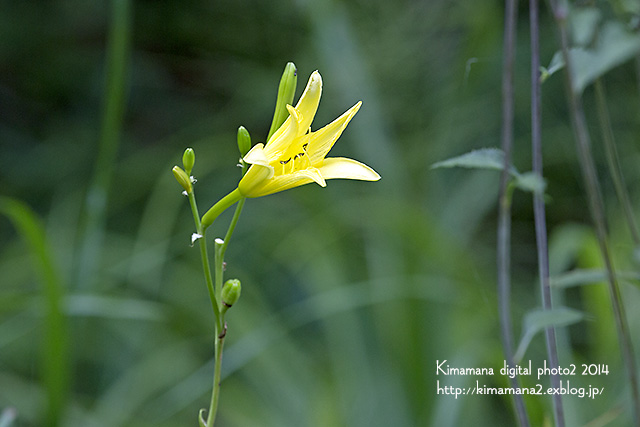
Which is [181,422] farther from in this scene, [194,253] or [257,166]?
[257,166]

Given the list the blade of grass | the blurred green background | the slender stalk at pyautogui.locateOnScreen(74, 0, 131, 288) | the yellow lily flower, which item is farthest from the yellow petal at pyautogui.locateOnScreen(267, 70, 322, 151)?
the slender stalk at pyautogui.locateOnScreen(74, 0, 131, 288)

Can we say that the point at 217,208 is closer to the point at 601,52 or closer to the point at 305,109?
the point at 305,109

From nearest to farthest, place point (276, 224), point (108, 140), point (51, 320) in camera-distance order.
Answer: point (51, 320)
point (108, 140)
point (276, 224)

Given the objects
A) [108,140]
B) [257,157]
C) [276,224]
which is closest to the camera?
[257,157]

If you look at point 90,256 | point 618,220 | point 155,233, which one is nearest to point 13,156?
→ point 155,233

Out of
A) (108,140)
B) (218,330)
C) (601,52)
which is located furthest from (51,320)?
(601,52)

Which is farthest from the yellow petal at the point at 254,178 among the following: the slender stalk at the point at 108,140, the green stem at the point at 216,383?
the slender stalk at the point at 108,140

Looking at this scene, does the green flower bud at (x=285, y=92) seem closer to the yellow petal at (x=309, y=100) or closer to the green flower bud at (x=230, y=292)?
the yellow petal at (x=309, y=100)

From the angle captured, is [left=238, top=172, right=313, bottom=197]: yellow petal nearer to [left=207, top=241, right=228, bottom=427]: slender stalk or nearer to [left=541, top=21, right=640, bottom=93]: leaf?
[left=207, top=241, right=228, bottom=427]: slender stalk
